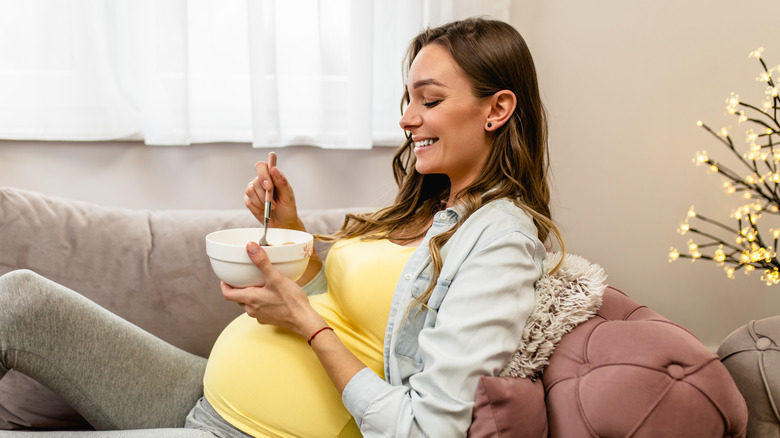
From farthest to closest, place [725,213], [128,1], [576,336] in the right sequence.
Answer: [725,213]
[128,1]
[576,336]

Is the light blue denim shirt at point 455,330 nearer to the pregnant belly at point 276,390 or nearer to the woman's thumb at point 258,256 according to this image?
the pregnant belly at point 276,390

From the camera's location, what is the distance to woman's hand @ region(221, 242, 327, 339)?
910mm

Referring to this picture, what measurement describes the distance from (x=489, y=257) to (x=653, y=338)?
27 cm

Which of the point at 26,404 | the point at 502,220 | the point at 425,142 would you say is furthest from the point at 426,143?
the point at 26,404

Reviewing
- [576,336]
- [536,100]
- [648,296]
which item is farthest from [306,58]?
[648,296]

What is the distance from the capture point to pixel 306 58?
1670 millimetres

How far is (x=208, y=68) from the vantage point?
5.32ft

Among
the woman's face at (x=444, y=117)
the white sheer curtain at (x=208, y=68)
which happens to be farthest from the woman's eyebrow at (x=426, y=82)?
the white sheer curtain at (x=208, y=68)

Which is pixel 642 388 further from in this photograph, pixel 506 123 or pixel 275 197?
pixel 275 197

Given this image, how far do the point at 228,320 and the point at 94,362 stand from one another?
1.43ft

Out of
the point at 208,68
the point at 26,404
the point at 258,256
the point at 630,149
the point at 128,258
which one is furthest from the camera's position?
the point at 630,149

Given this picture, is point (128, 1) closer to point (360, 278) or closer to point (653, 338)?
point (360, 278)

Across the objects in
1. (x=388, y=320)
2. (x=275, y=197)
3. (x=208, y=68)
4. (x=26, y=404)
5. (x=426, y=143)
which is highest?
(x=208, y=68)

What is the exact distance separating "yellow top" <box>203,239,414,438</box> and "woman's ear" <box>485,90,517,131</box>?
29 centimetres
